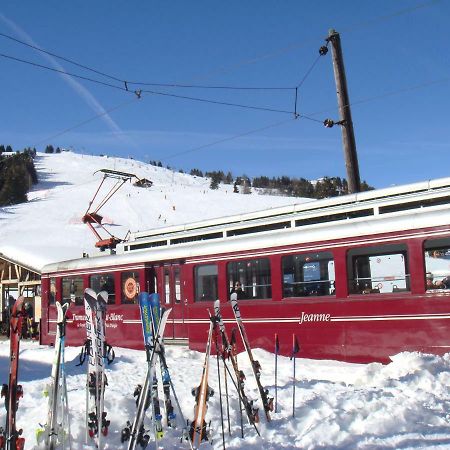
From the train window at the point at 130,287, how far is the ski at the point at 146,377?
332 inches

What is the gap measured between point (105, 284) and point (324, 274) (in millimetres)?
6701

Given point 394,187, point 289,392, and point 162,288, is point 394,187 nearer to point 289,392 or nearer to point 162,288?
point 289,392

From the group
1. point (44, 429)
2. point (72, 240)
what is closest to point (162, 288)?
point (44, 429)

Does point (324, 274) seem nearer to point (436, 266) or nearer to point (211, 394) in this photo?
point (436, 266)

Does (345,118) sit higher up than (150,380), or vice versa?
(345,118)

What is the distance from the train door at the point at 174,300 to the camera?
13.1 meters

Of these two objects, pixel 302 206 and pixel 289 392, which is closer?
pixel 289 392

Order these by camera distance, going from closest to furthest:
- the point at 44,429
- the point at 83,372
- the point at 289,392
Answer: the point at 44,429, the point at 289,392, the point at 83,372

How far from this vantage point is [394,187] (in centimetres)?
1084

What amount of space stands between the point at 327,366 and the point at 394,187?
3.57 meters

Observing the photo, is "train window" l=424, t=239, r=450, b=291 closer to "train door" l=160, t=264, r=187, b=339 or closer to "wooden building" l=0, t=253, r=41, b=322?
"train door" l=160, t=264, r=187, b=339

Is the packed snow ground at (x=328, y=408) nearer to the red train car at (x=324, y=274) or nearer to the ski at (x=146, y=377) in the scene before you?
the ski at (x=146, y=377)

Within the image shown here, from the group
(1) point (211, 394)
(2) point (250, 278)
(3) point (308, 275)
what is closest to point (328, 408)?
(1) point (211, 394)

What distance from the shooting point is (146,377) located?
4914 mm
